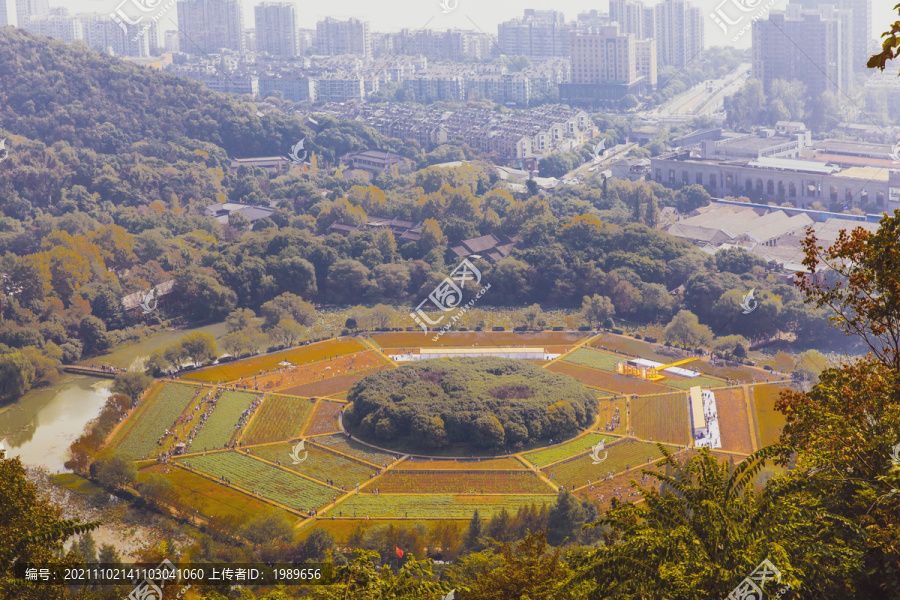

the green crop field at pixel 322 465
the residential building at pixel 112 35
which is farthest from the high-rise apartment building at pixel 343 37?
the green crop field at pixel 322 465

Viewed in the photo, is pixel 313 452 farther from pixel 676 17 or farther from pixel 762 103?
pixel 676 17

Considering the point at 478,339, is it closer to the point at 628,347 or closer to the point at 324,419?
the point at 628,347

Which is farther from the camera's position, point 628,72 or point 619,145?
point 628,72

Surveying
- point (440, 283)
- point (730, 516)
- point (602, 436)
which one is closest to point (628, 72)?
point (440, 283)

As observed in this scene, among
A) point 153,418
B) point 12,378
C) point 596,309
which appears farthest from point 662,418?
point 12,378

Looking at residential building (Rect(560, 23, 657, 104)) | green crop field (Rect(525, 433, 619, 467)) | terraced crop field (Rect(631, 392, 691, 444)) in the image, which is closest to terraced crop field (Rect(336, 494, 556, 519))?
green crop field (Rect(525, 433, 619, 467))
